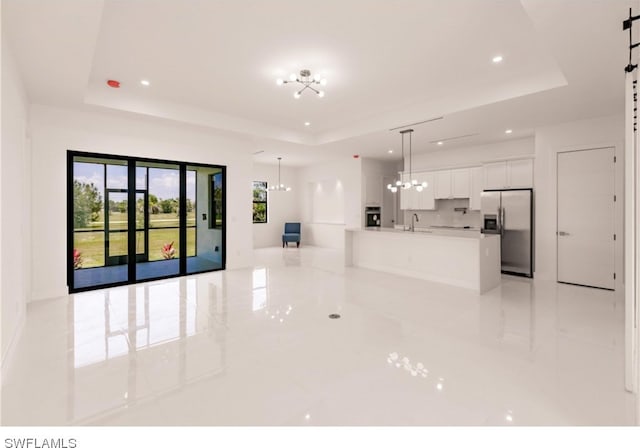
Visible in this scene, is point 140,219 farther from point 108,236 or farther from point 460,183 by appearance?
point 460,183

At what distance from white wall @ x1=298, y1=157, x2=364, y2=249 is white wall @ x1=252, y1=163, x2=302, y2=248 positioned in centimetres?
26

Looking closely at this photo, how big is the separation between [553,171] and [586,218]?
3.25ft

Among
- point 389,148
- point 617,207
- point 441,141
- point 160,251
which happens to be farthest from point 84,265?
point 617,207

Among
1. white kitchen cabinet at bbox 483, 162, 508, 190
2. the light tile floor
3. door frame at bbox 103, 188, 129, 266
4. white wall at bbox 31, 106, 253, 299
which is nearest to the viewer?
the light tile floor

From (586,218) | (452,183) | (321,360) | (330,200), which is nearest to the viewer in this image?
(321,360)

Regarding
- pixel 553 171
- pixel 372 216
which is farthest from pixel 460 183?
pixel 372 216

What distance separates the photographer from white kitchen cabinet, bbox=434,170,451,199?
26.4 feet

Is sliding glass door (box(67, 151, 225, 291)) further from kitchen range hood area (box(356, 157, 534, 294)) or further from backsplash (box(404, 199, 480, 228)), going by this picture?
backsplash (box(404, 199, 480, 228))

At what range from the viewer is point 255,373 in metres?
2.61

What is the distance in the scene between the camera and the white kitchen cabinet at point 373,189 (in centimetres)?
966

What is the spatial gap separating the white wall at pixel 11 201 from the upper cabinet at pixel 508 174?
7805mm

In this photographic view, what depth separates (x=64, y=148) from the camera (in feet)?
16.6

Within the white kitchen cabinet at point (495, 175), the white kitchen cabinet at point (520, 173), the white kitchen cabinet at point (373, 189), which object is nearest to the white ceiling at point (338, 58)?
the white kitchen cabinet at point (520, 173)

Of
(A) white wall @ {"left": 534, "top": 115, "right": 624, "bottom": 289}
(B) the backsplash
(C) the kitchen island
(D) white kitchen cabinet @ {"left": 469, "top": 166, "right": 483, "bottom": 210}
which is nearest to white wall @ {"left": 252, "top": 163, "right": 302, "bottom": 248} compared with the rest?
(C) the kitchen island
